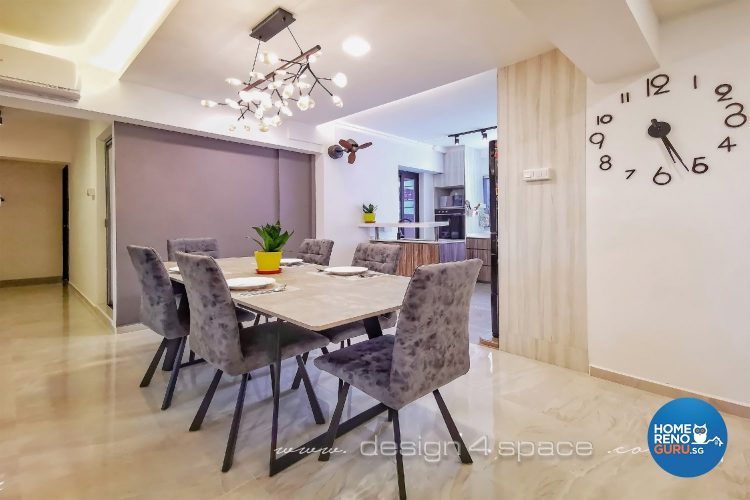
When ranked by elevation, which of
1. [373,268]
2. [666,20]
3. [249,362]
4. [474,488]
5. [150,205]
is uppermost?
[666,20]


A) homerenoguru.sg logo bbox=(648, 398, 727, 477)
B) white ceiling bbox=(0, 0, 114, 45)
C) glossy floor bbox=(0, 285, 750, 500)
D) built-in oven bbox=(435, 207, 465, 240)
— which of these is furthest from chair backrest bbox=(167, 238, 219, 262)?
built-in oven bbox=(435, 207, 465, 240)

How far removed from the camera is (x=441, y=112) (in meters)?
4.78

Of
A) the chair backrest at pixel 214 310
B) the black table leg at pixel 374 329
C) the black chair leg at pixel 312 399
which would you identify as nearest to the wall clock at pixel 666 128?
the black table leg at pixel 374 329

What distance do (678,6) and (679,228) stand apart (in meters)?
1.26

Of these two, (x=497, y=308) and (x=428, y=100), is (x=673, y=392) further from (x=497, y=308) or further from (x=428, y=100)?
(x=428, y=100)

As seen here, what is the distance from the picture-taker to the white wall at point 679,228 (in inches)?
79.4

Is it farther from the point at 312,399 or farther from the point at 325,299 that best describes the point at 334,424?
the point at 325,299

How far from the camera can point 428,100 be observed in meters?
4.34

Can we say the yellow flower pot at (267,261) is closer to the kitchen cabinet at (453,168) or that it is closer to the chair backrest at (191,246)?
the chair backrest at (191,246)

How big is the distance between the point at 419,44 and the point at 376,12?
50 centimetres

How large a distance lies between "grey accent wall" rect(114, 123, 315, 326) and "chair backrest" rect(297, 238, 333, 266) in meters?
1.46

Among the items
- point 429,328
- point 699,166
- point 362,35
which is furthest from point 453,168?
point 429,328

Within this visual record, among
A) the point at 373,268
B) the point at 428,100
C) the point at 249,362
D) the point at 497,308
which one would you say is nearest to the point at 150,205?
the point at 373,268

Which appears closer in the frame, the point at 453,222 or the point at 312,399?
the point at 312,399
